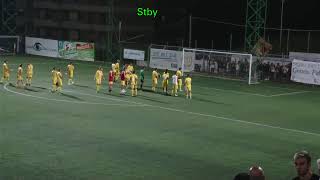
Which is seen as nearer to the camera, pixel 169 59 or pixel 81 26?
pixel 169 59

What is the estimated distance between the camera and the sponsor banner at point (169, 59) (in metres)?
49.3

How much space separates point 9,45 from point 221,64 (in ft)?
95.8

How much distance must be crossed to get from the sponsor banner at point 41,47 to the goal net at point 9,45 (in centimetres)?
120

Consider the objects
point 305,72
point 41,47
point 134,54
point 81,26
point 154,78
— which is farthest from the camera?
point 81,26

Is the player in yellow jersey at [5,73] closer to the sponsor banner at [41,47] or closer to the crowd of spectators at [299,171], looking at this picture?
the sponsor banner at [41,47]

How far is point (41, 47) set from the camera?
2534 inches

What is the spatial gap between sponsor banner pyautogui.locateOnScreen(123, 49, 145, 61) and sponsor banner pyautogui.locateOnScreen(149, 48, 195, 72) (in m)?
1.38

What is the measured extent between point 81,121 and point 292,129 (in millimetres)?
9611

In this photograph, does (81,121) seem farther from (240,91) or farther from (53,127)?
(240,91)

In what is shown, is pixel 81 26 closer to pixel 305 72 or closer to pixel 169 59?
pixel 169 59

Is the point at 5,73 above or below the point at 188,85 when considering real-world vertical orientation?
above

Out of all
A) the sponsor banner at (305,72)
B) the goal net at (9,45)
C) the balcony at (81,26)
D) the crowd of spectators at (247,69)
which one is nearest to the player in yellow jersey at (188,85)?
the crowd of spectators at (247,69)

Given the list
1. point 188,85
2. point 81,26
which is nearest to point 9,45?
point 81,26

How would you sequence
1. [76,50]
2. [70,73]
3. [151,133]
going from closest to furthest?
[151,133], [70,73], [76,50]
